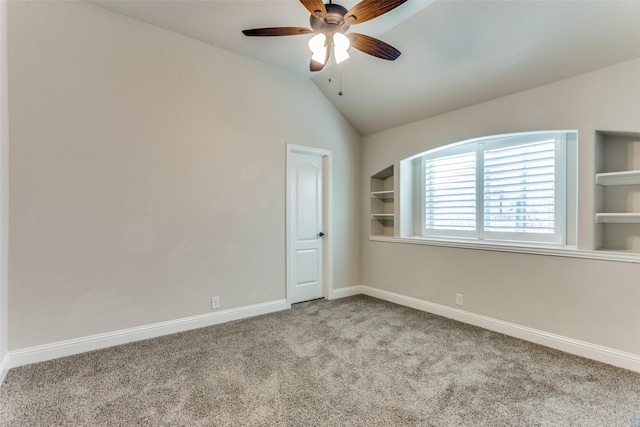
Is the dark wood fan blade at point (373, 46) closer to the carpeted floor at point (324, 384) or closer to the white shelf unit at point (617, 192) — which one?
the white shelf unit at point (617, 192)

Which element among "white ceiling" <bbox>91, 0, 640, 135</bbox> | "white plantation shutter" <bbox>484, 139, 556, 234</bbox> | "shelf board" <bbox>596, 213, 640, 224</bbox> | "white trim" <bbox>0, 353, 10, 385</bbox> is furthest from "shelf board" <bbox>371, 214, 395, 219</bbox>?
"white trim" <bbox>0, 353, 10, 385</bbox>

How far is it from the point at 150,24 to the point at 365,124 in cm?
283

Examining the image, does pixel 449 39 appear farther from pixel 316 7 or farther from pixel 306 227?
pixel 306 227

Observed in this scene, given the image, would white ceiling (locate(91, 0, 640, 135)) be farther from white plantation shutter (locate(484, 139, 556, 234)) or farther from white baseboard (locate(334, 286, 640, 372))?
white baseboard (locate(334, 286, 640, 372))

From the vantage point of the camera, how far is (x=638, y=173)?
90.9 inches

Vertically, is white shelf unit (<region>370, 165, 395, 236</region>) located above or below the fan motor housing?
below

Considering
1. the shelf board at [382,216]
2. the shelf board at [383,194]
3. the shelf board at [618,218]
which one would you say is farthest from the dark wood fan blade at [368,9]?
the shelf board at [382,216]

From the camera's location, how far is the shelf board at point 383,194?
4.42 m

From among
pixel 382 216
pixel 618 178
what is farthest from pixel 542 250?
pixel 382 216

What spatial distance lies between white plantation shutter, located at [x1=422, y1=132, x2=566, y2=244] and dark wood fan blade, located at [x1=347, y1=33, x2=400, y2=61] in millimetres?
1710

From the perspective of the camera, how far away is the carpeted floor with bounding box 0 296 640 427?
5.84 feet

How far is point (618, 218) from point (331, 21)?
291 cm

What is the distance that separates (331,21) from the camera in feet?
6.97

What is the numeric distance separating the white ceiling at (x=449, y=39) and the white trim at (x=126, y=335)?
2.99 meters
